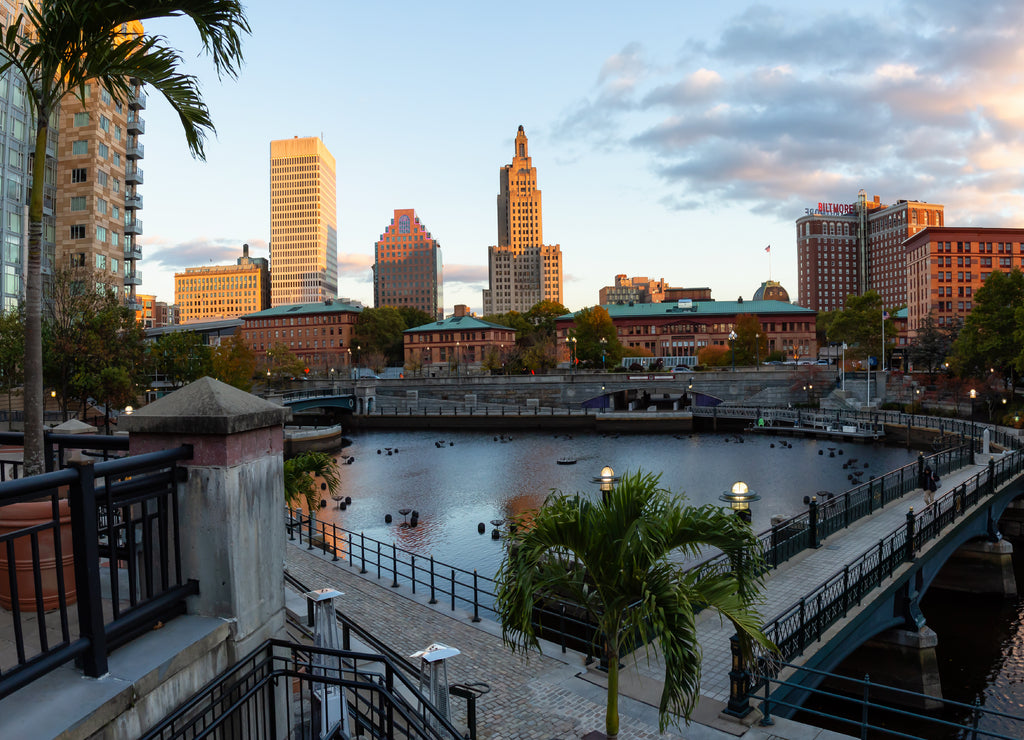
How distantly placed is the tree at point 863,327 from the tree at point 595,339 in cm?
3455

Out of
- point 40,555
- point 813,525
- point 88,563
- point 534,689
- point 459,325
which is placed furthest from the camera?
point 459,325

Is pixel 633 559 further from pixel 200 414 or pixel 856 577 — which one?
pixel 856 577

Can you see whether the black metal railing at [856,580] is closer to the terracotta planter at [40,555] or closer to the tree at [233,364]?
the terracotta planter at [40,555]

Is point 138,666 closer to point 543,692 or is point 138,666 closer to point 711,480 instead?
point 543,692

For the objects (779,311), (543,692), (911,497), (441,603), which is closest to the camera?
(543,692)

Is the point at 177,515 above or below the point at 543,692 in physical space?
above

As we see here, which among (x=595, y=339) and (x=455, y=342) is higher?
(x=455, y=342)

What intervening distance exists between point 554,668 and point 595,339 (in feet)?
343

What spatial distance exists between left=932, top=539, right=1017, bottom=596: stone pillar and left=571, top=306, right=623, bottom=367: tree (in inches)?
3352

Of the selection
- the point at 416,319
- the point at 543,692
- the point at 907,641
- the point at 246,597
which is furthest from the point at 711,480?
the point at 416,319

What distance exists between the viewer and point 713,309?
141500 millimetres

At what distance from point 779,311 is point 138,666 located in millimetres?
141375

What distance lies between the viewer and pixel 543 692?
11484 millimetres

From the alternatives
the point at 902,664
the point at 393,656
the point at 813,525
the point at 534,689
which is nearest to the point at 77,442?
the point at 393,656
